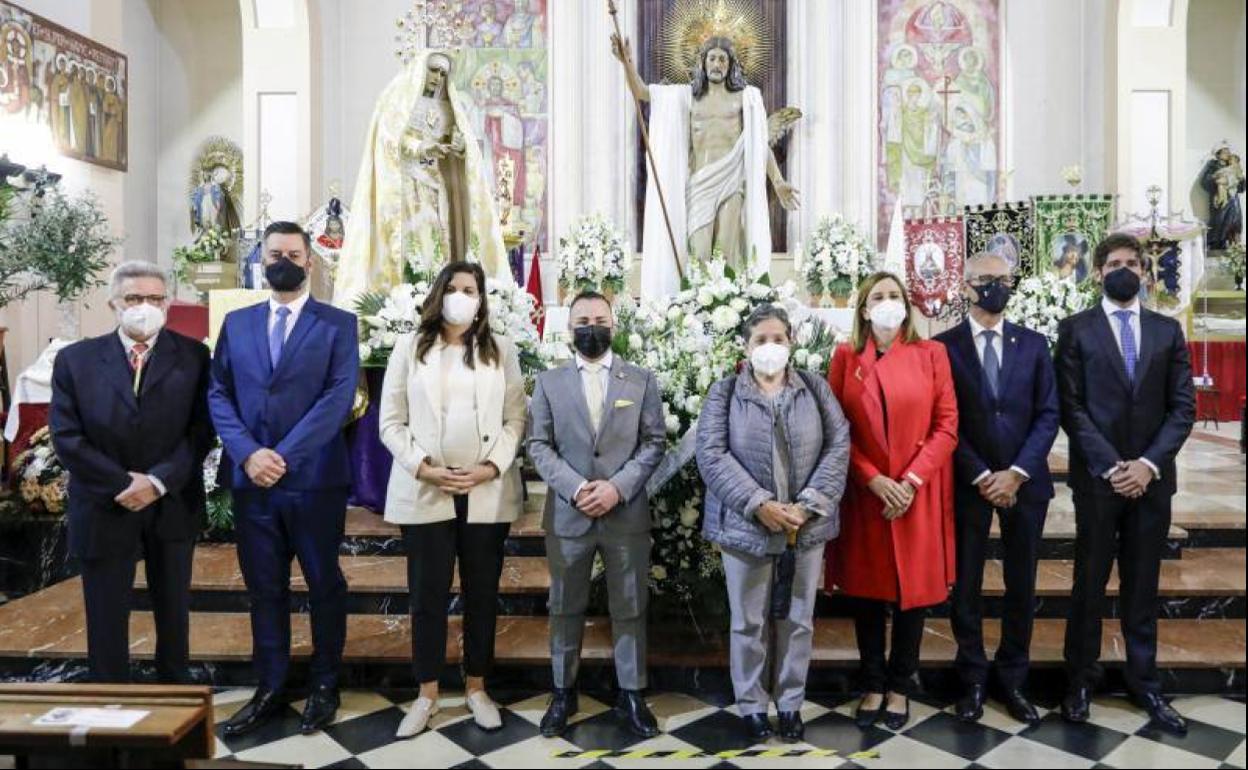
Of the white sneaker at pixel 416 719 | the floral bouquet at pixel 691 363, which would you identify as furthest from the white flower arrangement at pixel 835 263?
the white sneaker at pixel 416 719

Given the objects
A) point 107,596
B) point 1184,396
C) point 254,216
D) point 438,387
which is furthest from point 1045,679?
point 254,216

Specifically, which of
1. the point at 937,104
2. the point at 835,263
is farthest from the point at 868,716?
the point at 937,104

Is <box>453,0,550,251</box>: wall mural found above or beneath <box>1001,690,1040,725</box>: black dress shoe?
above

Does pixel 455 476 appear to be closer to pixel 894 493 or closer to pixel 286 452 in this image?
pixel 286 452

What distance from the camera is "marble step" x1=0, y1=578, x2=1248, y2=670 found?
4.02 m

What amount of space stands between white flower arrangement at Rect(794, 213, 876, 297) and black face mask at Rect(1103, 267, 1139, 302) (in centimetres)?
594

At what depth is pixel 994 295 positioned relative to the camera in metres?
3.60

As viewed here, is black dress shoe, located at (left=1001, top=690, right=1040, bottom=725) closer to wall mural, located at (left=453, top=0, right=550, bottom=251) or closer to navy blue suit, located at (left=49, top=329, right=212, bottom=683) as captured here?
navy blue suit, located at (left=49, top=329, right=212, bottom=683)

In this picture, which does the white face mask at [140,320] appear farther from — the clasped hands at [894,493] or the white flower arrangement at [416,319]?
the clasped hands at [894,493]

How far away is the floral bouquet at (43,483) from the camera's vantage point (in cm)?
538

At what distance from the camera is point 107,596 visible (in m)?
3.40

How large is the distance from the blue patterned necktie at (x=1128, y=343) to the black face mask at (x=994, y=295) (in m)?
0.44

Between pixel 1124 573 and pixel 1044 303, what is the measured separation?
3679 millimetres

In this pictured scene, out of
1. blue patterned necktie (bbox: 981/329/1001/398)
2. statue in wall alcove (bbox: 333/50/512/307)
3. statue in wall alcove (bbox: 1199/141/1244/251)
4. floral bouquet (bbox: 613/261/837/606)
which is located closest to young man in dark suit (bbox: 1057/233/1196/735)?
blue patterned necktie (bbox: 981/329/1001/398)
